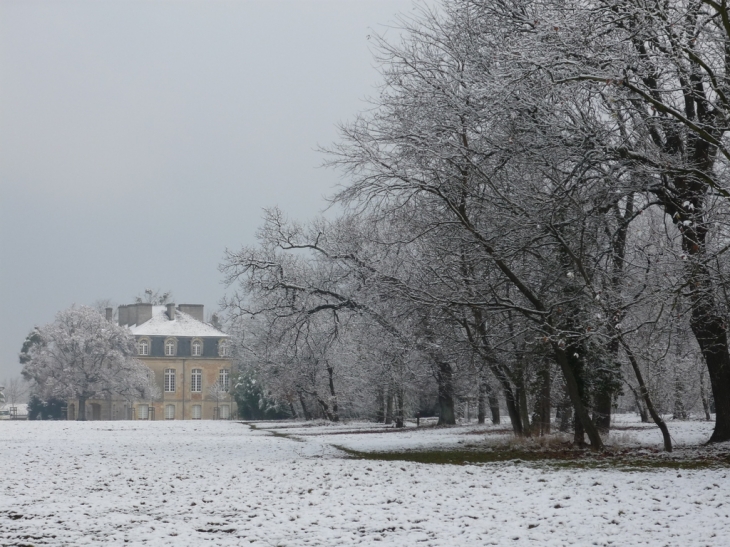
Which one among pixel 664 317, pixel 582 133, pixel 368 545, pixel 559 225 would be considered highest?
pixel 582 133

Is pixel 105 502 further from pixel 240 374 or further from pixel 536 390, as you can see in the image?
pixel 240 374

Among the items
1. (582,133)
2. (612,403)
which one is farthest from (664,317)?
(612,403)

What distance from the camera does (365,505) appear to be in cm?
876

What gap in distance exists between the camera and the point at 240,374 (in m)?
49.5

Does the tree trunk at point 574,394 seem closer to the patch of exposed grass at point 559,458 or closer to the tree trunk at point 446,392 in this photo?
the patch of exposed grass at point 559,458

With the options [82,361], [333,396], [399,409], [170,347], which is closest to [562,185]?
[399,409]

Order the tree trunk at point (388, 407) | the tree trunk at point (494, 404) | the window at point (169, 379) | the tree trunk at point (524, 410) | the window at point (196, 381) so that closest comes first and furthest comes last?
the tree trunk at point (524, 410) < the tree trunk at point (494, 404) < the tree trunk at point (388, 407) < the window at point (169, 379) < the window at point (196, 381)

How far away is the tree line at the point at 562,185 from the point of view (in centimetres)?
1035

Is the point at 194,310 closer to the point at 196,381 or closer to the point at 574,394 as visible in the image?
the point at 196,381

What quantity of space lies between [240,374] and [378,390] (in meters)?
20.9

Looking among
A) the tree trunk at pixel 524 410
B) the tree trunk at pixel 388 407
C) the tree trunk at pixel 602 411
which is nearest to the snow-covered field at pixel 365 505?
the tree trunk at pixel 524 410

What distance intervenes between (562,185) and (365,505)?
5.54m

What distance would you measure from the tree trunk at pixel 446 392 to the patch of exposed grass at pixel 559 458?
8095 millimetres

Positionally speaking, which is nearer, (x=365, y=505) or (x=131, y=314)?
(x=365, y=505)
